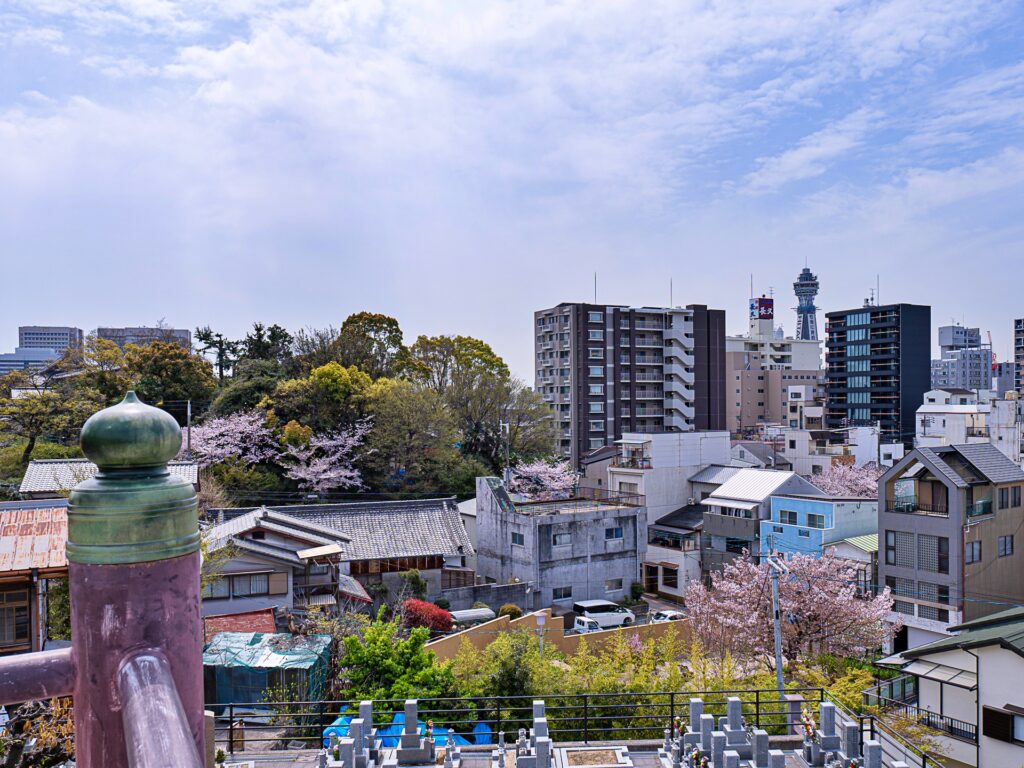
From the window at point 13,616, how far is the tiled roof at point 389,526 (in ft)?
40.6

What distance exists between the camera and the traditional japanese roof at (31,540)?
32.2ft

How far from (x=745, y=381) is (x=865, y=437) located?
2060 cm

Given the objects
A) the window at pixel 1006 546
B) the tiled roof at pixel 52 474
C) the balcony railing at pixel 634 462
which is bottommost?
the window at pixel 1006 546

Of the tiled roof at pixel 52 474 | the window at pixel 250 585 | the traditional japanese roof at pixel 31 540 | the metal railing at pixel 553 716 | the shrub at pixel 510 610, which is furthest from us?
the tiled roof at pixel 52 474

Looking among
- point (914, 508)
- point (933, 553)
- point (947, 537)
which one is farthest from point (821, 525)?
point (947, 537)

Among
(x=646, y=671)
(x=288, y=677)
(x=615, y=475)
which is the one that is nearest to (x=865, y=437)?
(x=615, y=475)

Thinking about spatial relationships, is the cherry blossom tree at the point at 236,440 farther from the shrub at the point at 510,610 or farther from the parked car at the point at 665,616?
the parked car at the point at 665,616

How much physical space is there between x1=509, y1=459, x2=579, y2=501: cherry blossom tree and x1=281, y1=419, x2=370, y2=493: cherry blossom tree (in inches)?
294

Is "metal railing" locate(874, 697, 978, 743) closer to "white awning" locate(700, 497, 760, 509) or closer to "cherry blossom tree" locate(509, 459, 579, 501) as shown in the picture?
"white awning" locate(700, 497, 760, 509)

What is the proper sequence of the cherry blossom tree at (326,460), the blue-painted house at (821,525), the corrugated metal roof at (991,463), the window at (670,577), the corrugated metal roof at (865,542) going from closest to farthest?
the corrugated metal roof at (991,463) < the corrugated metal roof at (865,542) < the blue-painted house at (821,525) < the window at (670,577) < the cherry blossom tree at (326,460)

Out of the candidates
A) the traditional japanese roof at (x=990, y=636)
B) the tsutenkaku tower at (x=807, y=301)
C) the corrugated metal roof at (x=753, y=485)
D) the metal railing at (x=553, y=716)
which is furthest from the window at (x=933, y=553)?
the tsutenkaku tower at (x=807, y=301)

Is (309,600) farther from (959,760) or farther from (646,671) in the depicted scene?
(959,760)

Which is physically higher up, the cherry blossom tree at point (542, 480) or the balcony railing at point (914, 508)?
the balcony railing at point (914, 508)

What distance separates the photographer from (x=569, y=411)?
1837 inches
